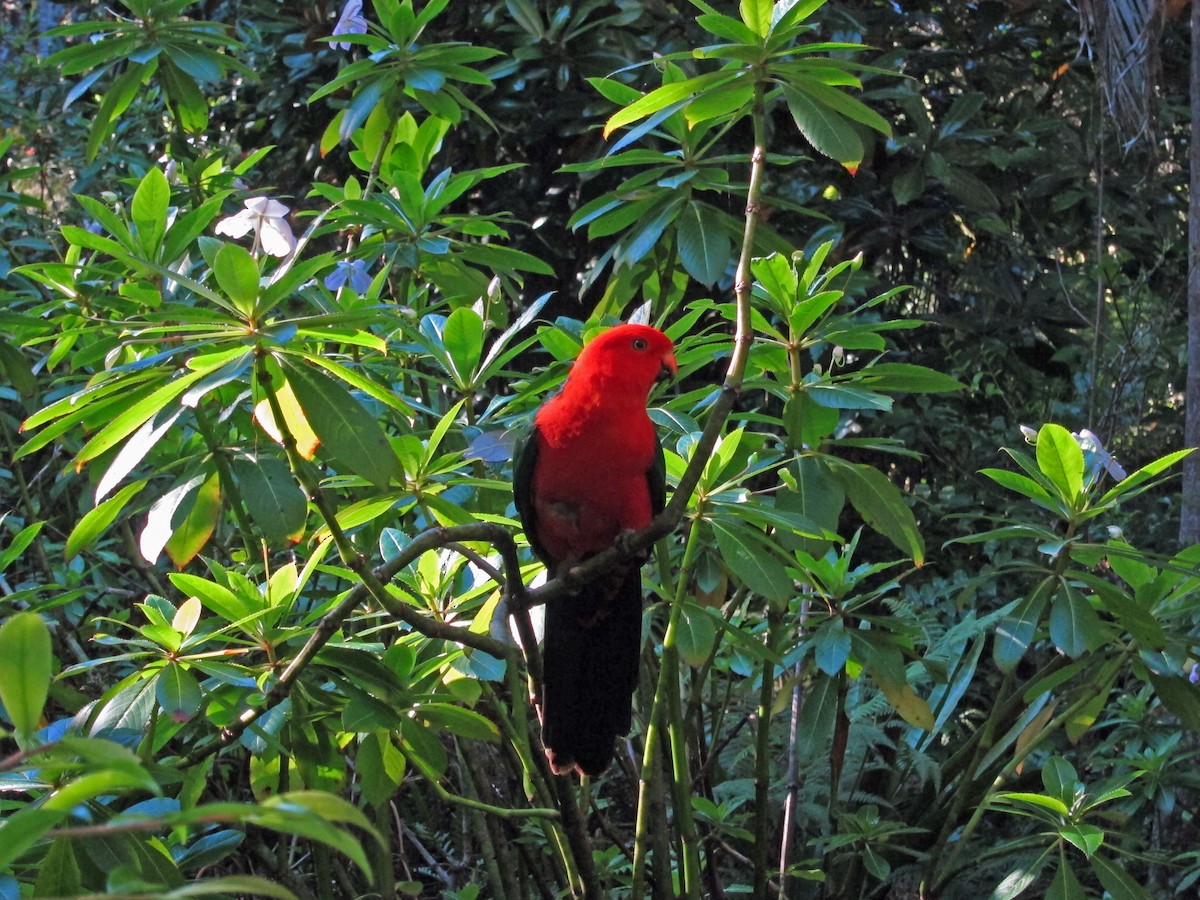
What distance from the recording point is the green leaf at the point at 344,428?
160 centimetres

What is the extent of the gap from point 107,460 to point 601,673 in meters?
1.05

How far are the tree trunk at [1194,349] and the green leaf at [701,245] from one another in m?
1.87

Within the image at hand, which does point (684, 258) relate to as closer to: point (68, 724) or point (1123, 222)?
point (68, 724)

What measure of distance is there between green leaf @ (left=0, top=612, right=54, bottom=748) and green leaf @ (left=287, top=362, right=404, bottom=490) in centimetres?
65

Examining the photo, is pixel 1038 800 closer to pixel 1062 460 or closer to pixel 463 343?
pixel 1062 460

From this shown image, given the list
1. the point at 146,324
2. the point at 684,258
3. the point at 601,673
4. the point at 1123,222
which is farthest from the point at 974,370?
the point at 146,324

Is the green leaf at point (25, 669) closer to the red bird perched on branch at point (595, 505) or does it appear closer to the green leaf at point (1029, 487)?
the red bird perched on branch at point (595, 505)

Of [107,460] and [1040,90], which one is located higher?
[1040,90]

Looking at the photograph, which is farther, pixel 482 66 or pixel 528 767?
pixel 482 66

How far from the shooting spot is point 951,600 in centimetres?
460

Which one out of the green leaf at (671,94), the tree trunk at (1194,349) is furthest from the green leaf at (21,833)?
the tree trunk at (1194,349)

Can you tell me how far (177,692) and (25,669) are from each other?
807 millimetres

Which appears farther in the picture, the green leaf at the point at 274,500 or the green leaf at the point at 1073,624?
the green leaf at the point at 1073,624

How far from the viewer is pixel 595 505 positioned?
2326 mm
